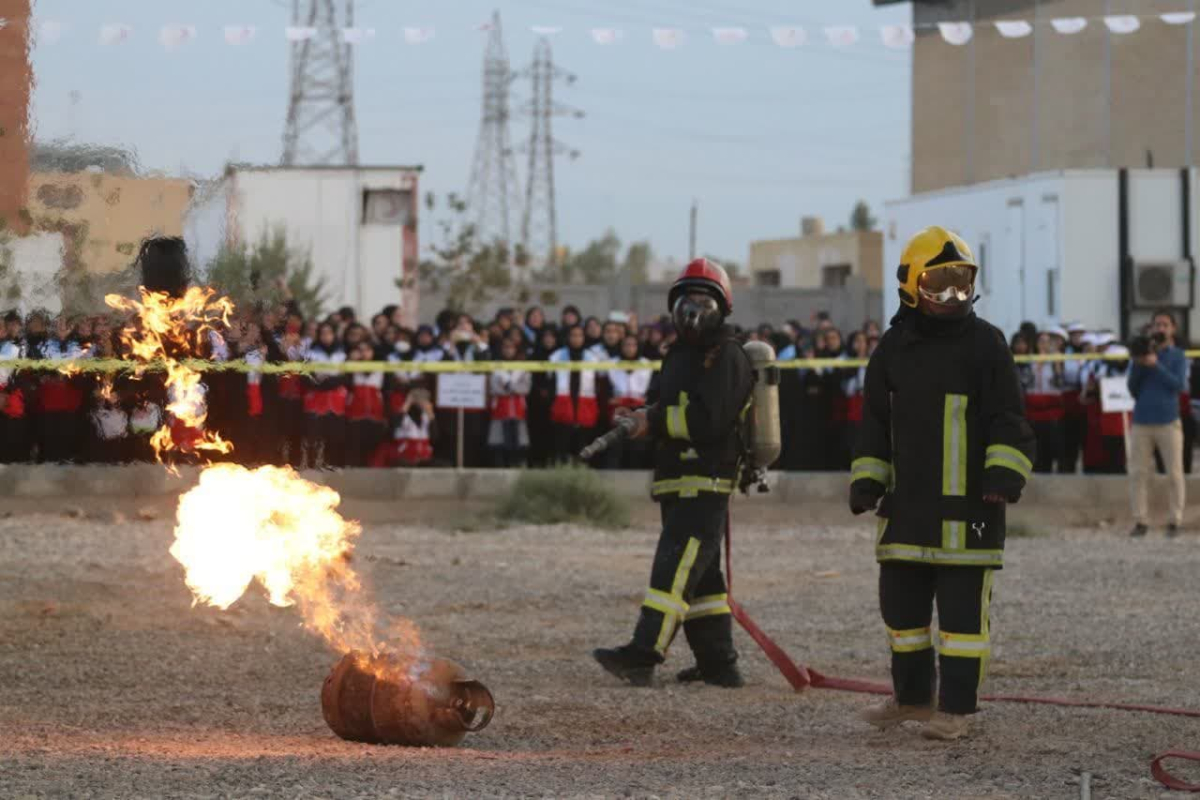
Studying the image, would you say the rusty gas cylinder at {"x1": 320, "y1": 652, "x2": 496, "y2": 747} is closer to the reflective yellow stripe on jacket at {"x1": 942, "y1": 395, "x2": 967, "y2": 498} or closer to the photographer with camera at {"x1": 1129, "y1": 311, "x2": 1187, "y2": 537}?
the reflective yellow stripe on jacket at {"x1": 942, "y1": 395, "x2": 967, "y2": 498}

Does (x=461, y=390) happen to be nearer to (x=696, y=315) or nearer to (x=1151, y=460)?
(x=1151, y=460)

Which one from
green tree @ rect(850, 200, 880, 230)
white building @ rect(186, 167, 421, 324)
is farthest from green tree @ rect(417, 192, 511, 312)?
green tree @ rect(850, 200, 880, 230)

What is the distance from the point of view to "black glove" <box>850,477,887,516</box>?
333 inches

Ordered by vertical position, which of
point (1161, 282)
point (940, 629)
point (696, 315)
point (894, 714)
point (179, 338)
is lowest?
point (894, 714)

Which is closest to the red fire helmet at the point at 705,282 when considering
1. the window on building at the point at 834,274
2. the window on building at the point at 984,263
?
the window on building at the point at 984,263

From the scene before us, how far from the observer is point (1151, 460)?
1833 cm

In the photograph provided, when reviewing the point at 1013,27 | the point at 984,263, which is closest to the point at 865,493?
the point at 1013,27

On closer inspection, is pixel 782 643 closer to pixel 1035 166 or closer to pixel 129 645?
pixel 129 645

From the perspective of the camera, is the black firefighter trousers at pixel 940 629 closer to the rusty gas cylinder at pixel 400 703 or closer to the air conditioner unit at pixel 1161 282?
the rusty gas cylinder at pixel 400 703

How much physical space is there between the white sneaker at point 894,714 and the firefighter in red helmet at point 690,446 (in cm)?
148

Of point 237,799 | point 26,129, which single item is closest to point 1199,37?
point 26,129

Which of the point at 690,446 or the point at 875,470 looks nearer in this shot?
the point at 875,470

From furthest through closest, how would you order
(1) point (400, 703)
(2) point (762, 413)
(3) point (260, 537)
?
(2) point (762, 413), (3) point (260, 537), (1) point (400, 703)

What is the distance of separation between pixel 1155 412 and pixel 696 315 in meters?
9.11
